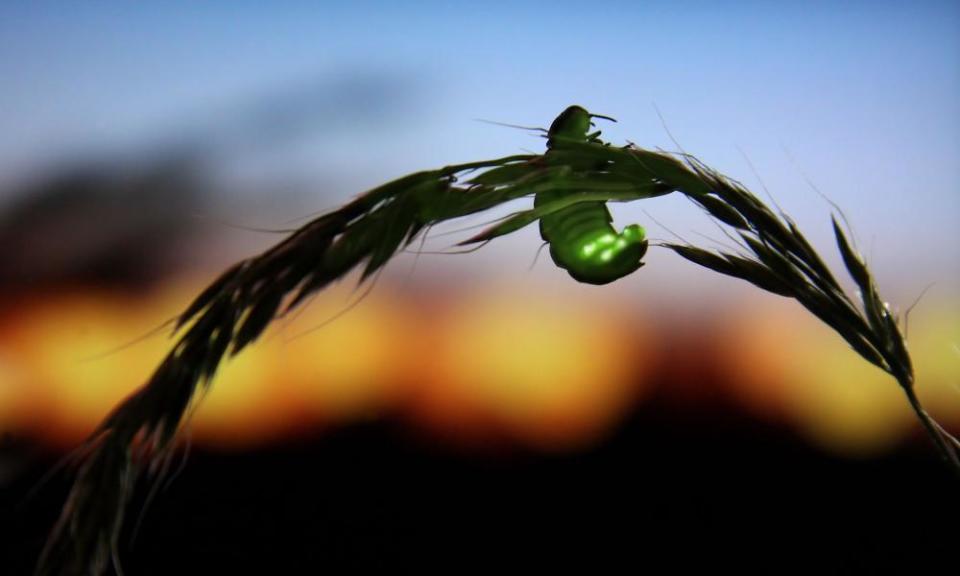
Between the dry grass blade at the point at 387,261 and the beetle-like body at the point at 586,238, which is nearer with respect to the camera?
the dry grass blade at the point at 387,261

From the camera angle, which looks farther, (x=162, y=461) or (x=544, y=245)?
(x=544, y=245)

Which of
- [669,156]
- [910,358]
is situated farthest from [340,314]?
[910,358]

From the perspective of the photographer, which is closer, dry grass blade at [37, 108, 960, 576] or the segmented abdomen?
dry grass blade at [37, 108, 960, 576]

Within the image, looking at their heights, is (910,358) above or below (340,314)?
below

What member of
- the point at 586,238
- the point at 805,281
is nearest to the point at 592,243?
the point at 586,238

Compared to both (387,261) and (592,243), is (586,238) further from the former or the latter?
(387,261)

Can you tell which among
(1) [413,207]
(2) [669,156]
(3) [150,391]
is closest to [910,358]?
(2) [669,156]

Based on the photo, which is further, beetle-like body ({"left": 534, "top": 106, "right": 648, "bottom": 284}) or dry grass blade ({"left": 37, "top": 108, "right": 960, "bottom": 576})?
beetle-like body ({"left": 534, "top": 106, "right": 648, "bottom": 284})

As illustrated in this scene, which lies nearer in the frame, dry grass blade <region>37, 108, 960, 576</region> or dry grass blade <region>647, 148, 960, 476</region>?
dry grass blade <region>37, 108, 960, 576</region>

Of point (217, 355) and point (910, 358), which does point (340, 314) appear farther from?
point (910, 358)

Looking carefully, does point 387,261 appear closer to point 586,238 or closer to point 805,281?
point 586,238

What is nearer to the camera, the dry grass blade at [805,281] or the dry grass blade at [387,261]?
the dry grass blade at [387,261]
